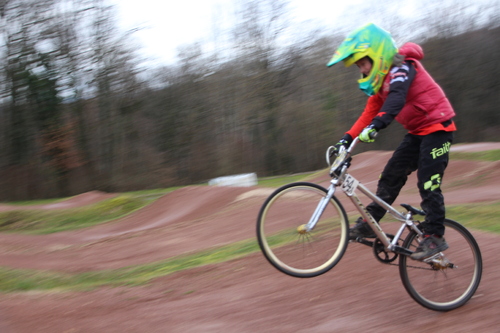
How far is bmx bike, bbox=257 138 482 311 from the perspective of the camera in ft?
13.2

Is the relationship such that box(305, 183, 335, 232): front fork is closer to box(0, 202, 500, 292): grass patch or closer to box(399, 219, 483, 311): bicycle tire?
box(399, 219, 483, 311): bicycle tire

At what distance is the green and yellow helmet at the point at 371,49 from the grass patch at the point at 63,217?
41.4 ft

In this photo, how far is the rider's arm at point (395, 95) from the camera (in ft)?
13.2

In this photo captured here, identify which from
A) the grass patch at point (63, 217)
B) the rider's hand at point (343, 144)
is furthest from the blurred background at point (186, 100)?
the rider's hand at point (343, 144)

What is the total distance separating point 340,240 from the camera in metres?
4.15

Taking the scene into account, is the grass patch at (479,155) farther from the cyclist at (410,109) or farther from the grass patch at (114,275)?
the cyclist at (410,109)

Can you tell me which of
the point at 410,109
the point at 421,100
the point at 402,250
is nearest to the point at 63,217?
the point at 402,250

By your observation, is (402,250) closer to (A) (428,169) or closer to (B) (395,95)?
(A) (428,169)

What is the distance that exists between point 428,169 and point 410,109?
55 cm

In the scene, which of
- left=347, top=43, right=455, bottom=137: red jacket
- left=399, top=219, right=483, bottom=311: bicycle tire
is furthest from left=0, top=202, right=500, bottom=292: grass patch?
left=347, top=43, right=455, bottom=137: red jacket

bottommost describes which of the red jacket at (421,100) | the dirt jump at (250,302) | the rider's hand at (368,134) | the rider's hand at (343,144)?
the dirt jump at (250,302)

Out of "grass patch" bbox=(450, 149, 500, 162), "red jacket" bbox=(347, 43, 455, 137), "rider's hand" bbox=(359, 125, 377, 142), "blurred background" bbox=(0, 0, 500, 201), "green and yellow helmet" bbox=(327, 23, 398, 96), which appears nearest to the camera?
"rider's hand" bbox=(359, 125, 377, 142)

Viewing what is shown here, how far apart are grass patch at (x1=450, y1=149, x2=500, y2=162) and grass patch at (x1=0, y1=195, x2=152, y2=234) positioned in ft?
36.1

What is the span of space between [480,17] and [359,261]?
37.7 metres
